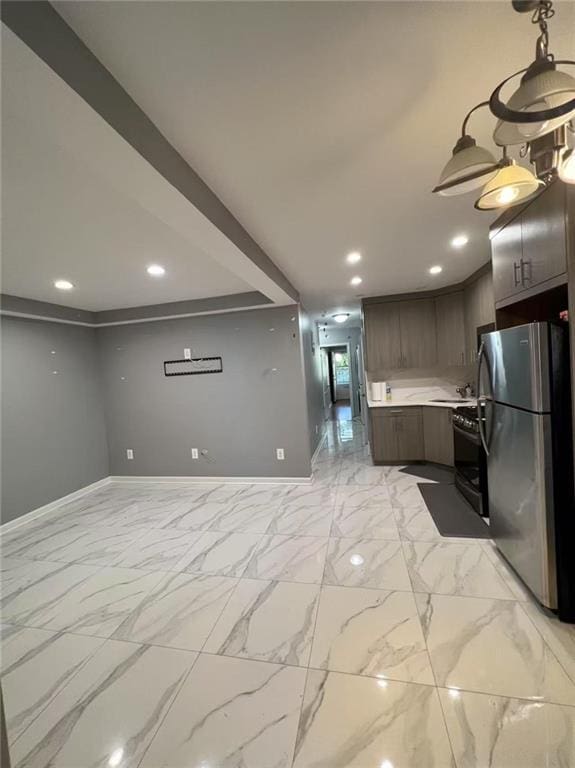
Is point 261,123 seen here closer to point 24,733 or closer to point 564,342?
point 564,342

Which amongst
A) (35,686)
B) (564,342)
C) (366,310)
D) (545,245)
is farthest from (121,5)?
(366,310)

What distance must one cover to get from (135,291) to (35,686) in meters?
3.17

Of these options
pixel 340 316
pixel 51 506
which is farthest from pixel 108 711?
pixel 340 316

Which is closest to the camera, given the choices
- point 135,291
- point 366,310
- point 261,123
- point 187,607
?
point 261,123

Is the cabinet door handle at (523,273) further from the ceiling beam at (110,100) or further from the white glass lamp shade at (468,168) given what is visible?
the ceiling beam at (110,100)

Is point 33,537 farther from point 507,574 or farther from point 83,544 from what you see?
point 507,574

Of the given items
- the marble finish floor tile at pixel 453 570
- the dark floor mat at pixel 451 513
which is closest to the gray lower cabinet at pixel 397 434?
the dark floor mat at pixel 451 513

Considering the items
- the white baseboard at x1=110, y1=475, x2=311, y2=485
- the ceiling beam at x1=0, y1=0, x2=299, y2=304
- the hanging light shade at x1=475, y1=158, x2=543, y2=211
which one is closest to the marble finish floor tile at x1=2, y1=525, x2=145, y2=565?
the white baseboard at x1=110, y1=475, x2=311, y2=485

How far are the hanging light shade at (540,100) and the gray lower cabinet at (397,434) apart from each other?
365 cm

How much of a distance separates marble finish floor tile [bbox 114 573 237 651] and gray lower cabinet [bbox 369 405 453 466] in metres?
2.83

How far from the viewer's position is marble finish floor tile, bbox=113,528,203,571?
2424 mm

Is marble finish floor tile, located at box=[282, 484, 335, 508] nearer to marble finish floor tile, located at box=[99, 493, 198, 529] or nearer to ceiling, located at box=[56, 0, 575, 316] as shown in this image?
marble finish floor tile, located at box=[99, 493, 198, 529]

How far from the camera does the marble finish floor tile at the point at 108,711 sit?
3.94 ft

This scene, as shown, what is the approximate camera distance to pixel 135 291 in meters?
3.36
